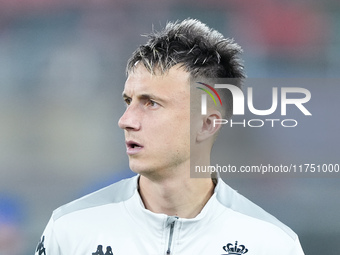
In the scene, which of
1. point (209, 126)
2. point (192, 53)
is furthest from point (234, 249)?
point (192, 53)

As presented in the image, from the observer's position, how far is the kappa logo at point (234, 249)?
7.00ft

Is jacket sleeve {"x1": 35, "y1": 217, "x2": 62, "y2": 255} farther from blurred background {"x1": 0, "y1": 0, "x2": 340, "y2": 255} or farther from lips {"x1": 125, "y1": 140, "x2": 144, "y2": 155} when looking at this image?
blurred background {"x1": 0, "y1": 0, "x2": 340, "y2": 255}

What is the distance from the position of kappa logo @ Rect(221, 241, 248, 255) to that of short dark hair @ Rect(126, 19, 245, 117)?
0.59 m

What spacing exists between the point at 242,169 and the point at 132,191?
7.48 feet

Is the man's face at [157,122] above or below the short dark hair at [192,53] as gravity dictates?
below

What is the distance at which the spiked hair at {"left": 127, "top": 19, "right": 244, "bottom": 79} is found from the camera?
2.12 metres

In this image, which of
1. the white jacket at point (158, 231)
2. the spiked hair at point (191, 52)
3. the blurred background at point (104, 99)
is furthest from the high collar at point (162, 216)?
the blurred background at point (104, 99)

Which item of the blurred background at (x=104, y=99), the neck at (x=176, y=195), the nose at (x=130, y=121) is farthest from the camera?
the blurred background at (x=104, y=99)

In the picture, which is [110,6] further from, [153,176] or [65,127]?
[153,176]

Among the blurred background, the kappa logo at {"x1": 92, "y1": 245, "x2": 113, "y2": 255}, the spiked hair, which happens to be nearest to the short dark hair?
the spiked hair

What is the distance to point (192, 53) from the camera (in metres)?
2.17

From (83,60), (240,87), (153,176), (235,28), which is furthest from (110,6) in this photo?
(153,176)

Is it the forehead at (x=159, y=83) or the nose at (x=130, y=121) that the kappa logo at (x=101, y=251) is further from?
the forehead at (x=159, y=83)

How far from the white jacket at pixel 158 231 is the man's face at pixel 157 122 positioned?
24 centimetres
